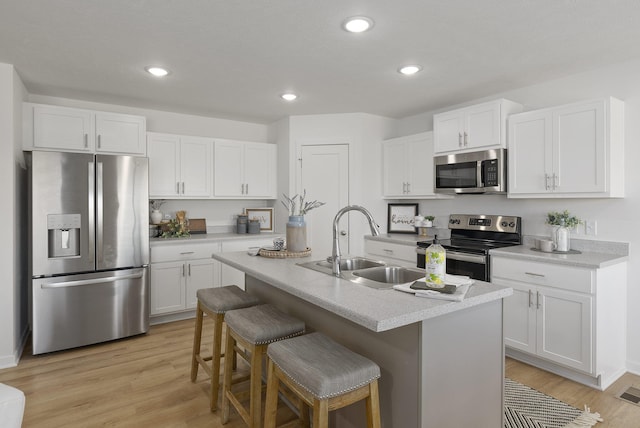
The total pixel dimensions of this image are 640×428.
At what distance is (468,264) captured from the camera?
10.6 ft

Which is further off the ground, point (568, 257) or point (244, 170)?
point (244, 170)

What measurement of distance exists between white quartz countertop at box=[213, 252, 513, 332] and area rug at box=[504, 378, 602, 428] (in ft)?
3.56

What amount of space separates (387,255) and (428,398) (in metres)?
2.76

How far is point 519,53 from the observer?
268 cm

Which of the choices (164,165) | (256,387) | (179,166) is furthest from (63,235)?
(256,387)

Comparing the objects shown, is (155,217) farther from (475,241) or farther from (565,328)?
(565,328)

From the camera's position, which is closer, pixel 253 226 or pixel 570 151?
pixel 570 151

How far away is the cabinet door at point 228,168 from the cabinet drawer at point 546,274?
3.06 meters

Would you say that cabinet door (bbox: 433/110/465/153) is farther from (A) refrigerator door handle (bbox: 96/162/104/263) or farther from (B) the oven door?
(A) refrigerator door handle (bbox: 96/162/104/263)

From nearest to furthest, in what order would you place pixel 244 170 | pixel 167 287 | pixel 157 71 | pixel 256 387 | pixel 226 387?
pixel 256 387, pixel 226 387, pixel 157 71, pixel 167 287, pixel 244 170

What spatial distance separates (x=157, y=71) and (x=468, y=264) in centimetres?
316

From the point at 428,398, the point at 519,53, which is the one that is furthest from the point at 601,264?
the point at 428,398

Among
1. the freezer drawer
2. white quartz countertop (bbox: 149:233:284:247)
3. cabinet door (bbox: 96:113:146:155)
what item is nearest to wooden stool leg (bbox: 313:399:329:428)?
the freezer drawer

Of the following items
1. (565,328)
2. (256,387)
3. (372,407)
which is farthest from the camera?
(565,328)
